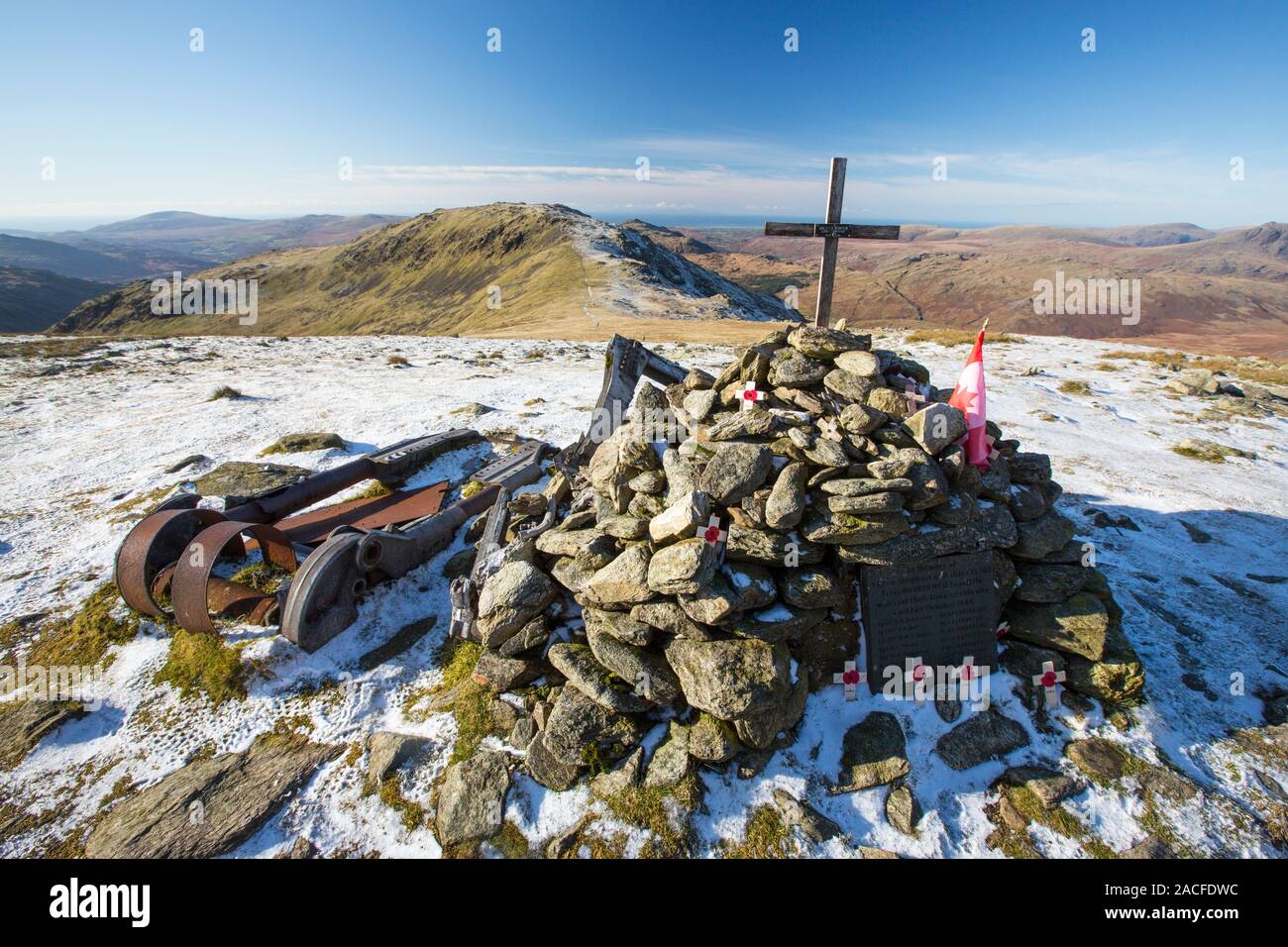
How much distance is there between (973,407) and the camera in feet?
20.5

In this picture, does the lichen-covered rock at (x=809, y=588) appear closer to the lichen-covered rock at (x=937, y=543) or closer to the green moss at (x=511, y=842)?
the lichen-covered rock at (x=937, y=543)

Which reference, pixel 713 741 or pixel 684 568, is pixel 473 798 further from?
pixel 684 568

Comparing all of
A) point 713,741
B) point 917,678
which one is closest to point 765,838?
point 713,741

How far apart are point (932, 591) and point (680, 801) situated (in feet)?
11.5

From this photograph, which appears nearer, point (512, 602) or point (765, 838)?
point (765, 838)

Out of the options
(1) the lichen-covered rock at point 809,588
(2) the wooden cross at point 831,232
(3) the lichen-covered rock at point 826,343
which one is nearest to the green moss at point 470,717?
(1) the lichen-covered rock at point 809,588

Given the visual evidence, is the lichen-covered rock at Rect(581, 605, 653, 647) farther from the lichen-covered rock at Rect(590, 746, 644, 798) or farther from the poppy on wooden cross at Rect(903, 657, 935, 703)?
the poppy on wooden cross at Rect(903, 657, 935, 703)

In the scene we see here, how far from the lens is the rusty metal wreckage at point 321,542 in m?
6.78

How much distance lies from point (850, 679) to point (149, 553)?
354 inches

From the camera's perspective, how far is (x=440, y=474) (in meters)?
12.0

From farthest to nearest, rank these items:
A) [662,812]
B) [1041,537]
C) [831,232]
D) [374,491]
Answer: [374,491] → [831,232] → [1041,537] → [662,812]

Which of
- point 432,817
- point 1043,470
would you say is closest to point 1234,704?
point 1043,470

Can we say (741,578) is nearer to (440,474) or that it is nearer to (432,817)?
(432,817)

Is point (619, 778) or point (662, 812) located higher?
point (619, 778)
